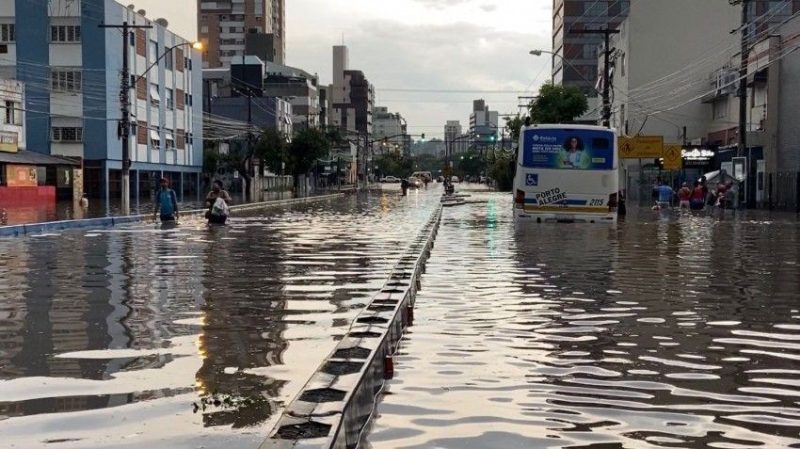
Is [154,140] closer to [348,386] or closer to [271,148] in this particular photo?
[271,148]

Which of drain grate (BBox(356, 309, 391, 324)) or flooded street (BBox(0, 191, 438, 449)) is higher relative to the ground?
drain grate (BBox(356, 309, 391, 324))

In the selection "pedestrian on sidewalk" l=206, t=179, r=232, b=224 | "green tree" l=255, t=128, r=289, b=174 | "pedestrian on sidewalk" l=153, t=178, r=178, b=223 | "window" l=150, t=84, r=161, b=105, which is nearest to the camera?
"pedestrian on sidewalk" l=206, t=179, r=232, b=224

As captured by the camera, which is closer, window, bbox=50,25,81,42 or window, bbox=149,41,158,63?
window, bbox=50,25,81,42

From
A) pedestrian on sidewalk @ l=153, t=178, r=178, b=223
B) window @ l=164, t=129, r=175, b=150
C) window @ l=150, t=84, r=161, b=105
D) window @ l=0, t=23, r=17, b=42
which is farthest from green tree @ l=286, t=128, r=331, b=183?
pedestrian on sidewalk @ l=153, t=178, r=178, b=223

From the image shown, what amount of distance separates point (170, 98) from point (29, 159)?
25325 millimetres

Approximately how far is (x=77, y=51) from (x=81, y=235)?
4188 cm

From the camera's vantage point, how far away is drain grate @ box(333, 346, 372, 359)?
725cm

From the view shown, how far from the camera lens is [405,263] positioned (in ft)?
49.6

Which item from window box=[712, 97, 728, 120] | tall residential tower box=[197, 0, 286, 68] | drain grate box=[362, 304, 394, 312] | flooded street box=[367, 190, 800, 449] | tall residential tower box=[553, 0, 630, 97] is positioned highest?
tall residential tower box=[197, 0, 286, 68]

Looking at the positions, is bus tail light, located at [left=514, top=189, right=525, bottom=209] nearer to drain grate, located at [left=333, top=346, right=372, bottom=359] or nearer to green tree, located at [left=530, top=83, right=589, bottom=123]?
drain grate, located at [left=333, top=346, right=372, bottom=359]

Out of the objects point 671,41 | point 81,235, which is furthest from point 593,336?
point 671,41

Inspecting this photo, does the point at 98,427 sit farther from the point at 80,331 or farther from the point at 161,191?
the point at 161,191

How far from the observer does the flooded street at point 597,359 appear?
5.92m

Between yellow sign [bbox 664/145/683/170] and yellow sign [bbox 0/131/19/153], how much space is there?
115 ft
